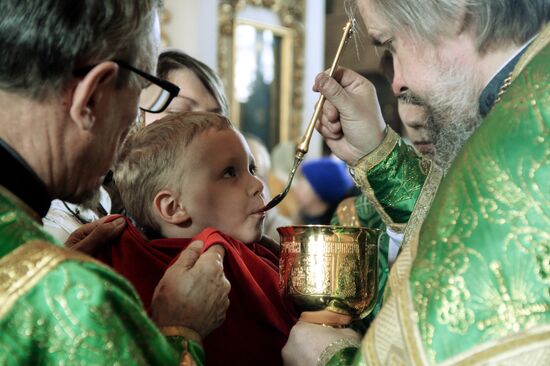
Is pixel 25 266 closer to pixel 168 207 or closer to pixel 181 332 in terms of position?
pixel 181 332

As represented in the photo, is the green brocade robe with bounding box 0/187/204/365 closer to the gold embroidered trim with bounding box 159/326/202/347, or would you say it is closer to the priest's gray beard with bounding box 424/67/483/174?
the gold embroidered trim with bounding box 159/326/202/347

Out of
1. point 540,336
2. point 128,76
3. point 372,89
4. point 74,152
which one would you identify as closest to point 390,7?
point 372,89

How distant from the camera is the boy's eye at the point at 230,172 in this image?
2223mm

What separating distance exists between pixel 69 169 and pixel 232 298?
68 centimetres

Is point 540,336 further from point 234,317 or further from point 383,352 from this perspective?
point 234,317

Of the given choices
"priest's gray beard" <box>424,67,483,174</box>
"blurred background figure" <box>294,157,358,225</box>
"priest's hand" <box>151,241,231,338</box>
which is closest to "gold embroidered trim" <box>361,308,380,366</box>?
"priest's hand" <box>151,241,231,338</box>

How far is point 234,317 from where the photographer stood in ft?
6.48

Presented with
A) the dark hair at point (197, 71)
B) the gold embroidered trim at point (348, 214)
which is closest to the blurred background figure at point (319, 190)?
the gold embroidered trim at point (348, 214)

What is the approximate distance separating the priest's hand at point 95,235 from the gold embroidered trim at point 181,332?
504 millimetres

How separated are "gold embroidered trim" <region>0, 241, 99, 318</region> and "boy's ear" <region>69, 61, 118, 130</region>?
0.25 m

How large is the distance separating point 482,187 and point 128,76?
25.5 inches

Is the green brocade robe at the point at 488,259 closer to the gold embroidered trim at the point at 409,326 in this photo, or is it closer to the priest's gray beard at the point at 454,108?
the gold embroidered trim at the point at 409,326

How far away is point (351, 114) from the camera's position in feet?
7.68

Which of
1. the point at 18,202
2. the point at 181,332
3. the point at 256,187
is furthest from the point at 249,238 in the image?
the point at 18,202
